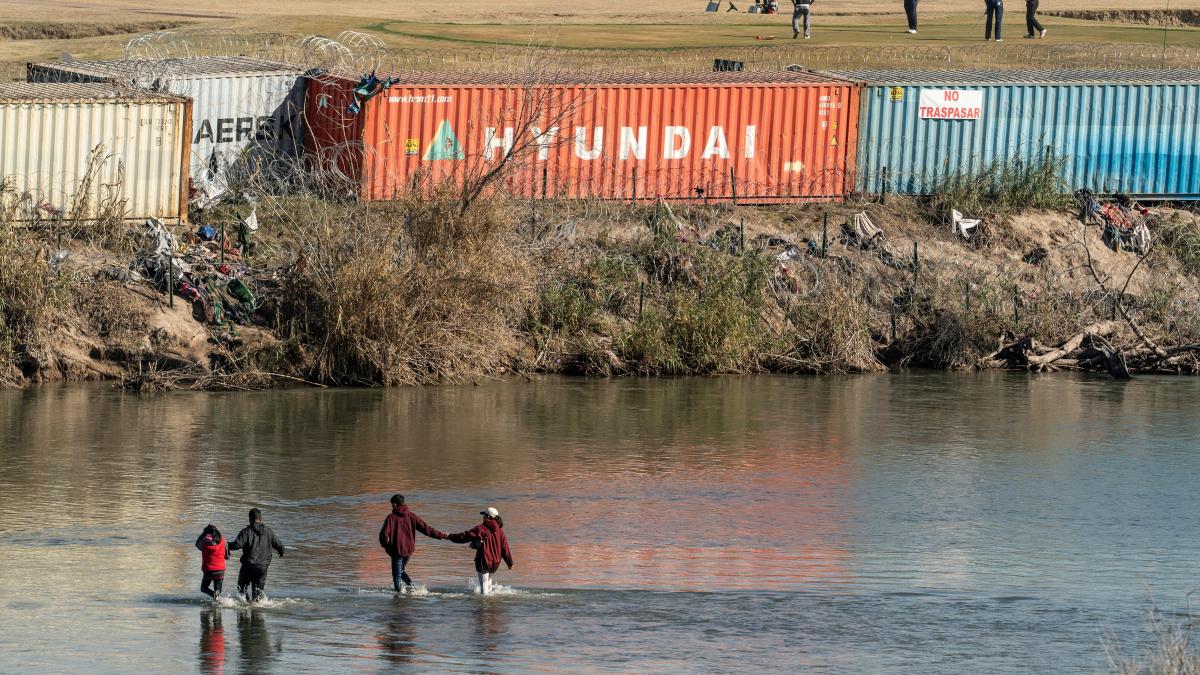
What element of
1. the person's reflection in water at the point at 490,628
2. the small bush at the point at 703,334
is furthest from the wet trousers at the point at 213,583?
the small bush at the point at 703,334

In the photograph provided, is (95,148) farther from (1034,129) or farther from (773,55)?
(773,55)

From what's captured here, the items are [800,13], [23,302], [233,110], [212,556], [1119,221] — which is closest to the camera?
[212,556]

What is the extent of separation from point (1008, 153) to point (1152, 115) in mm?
3887

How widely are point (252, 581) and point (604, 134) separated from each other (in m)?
22.1

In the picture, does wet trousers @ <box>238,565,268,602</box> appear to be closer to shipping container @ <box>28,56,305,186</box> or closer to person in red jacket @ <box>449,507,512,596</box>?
person in red jacket @ <box>449,507,512,596</box>

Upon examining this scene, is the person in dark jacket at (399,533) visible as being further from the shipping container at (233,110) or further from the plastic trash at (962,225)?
the plastic trash at (962,225)

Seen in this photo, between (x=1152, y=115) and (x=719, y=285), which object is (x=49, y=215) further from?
(x=1152, y=115)

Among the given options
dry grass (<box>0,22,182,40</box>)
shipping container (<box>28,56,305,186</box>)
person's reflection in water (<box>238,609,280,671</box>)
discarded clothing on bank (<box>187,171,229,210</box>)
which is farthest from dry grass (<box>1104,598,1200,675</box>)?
dry grass (<box>0,22,182,40</box>)

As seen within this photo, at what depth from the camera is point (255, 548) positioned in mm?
18484

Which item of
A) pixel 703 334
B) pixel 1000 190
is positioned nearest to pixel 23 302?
pixel 703 334

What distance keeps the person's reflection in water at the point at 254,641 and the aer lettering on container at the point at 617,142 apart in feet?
64.7

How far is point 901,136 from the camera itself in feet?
137

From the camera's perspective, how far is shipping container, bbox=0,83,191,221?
34.0m

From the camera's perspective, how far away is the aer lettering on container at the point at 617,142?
3809 cm
